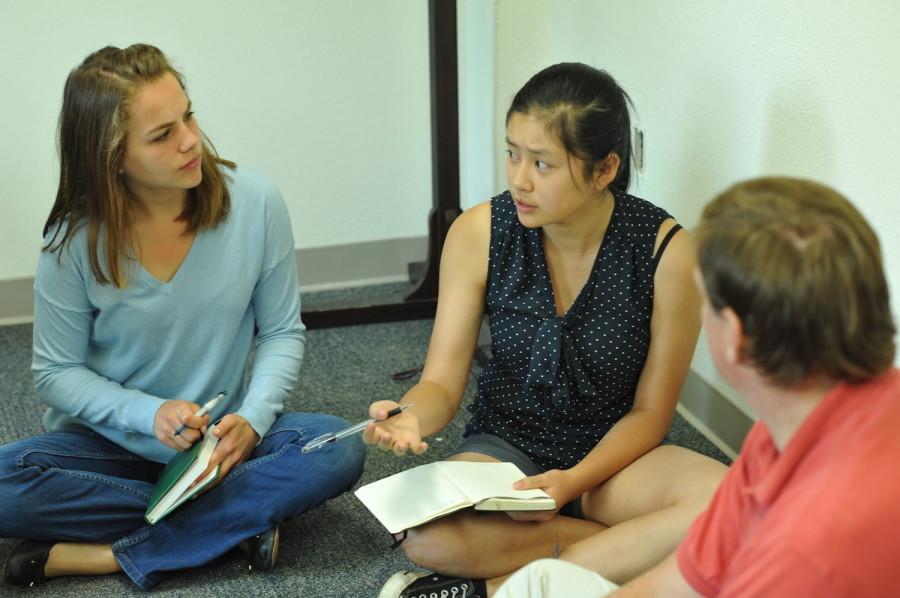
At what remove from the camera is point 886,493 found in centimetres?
82

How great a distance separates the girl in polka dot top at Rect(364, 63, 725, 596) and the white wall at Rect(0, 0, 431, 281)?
4.18 ft

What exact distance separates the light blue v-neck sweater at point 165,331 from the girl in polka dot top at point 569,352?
0.34m

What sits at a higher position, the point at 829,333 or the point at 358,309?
the point at 829,333

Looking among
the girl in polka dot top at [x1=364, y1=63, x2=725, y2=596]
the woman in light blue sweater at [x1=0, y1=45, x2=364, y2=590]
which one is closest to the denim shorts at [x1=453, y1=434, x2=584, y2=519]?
the girl in polka dot top at [x1=364, y1=63, x2=725, y2=596]

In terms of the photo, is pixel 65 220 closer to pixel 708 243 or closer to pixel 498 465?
pixel 498 465

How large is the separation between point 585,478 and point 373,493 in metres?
0.32

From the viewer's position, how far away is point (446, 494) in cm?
152

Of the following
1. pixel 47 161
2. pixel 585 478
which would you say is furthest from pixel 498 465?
pixel 47 161

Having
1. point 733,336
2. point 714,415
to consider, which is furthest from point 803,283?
point 714,415

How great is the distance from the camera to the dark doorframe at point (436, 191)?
250cm

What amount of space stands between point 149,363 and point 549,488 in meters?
0.73

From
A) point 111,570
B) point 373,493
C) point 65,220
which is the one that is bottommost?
point 111,570

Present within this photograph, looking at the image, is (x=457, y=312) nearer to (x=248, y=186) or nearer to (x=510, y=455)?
(x=510, y=455)

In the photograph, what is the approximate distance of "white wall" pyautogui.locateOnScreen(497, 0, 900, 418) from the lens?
147 centimetres
